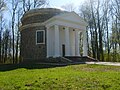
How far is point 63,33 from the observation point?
3469cm

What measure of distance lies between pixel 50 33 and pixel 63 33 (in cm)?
263

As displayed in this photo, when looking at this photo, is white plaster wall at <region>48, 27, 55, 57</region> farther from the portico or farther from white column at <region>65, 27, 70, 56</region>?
white column at <region>65, 27, 70, 56</region>

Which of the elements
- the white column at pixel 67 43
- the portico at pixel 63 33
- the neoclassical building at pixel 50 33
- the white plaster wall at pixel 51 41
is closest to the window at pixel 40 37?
the neoclassical building at pixel 50 33

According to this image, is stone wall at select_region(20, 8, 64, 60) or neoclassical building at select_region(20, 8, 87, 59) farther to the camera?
stone wall at select_region(20, 8, 64, 60)

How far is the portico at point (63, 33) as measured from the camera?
31408 mm

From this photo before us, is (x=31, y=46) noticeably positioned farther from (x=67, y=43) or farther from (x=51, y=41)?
(x=67, y=43)

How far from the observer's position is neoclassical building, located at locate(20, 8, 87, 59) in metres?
31.9

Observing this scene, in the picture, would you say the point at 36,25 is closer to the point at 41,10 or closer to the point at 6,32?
the point at 41,10

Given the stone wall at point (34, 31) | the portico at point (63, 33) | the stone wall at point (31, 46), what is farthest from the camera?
the stone wall at point (34, 31)

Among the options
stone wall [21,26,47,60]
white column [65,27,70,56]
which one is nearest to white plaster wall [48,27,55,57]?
stone wall [21,26,47,60]

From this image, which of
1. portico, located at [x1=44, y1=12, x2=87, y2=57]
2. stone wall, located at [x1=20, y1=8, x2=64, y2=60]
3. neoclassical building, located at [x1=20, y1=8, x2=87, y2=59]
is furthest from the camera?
stone wall, located at [x1=20, y1=8, x2=64, y2=60]

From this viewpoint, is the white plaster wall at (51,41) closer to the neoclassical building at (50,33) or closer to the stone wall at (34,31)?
the neoclassical building at (50,33)

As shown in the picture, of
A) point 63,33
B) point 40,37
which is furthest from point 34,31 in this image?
point 63,33

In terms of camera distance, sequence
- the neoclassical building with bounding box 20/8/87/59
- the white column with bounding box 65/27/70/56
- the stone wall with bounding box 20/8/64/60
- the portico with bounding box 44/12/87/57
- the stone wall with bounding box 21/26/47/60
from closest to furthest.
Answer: the portico with bounding box 44/12/87/57 → the neoclassical building with bounding box 20/8/87/59 → the white column with bounding box 65/27/70/56 → the stone wall with bounding box 21/26/47/60 → the stone wall with bounding box 20/8/64/60
